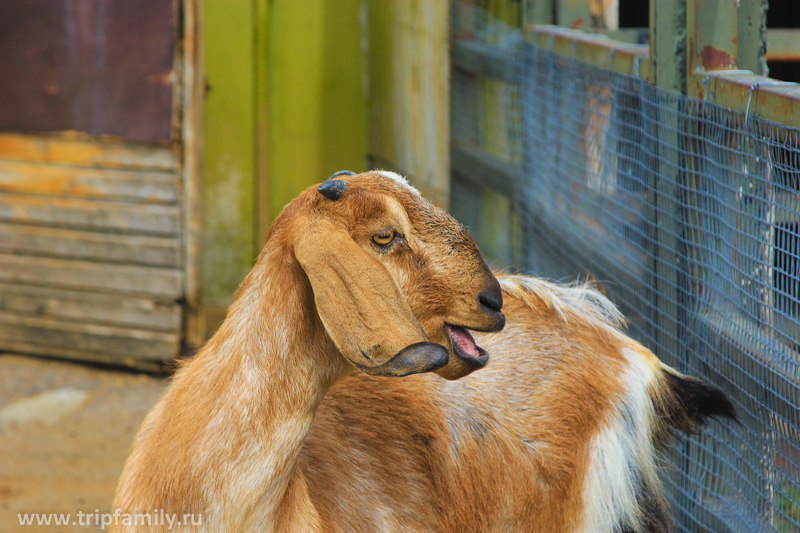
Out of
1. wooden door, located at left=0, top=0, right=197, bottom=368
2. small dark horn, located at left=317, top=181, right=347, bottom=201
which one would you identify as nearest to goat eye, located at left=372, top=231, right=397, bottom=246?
small dark horn, located at left=317, top=181, right=347, bottom=201

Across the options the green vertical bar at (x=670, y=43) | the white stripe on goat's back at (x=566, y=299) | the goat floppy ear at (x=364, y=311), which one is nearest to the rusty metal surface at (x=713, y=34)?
the green vertical bar at (x=670, y=43)

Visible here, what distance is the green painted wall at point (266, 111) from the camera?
5715 millimetres

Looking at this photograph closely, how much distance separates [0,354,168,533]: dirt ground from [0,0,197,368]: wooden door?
8.2 inches

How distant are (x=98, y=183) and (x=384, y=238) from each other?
12.8 ft

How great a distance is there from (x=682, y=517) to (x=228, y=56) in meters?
4.20

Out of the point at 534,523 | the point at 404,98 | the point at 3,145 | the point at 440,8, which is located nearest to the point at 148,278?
the point at 3,145

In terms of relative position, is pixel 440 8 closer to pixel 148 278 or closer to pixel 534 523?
pixel 148 278

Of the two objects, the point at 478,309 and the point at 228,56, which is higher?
the point at 228,56

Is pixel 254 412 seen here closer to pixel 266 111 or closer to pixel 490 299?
pixel 490 299

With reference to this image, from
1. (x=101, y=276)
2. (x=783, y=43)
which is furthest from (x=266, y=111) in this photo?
(x=783, y=43)

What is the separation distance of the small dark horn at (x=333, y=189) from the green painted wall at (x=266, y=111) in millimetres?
3867

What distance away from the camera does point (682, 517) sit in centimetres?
290

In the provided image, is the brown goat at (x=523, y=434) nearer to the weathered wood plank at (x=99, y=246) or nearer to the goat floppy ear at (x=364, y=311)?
the goat floppy ear at (x=364, y=311)

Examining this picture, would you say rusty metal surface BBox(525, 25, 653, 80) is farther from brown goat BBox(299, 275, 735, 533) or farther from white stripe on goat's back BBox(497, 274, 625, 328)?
brown goat BBox(299, 275, 735, 533)
